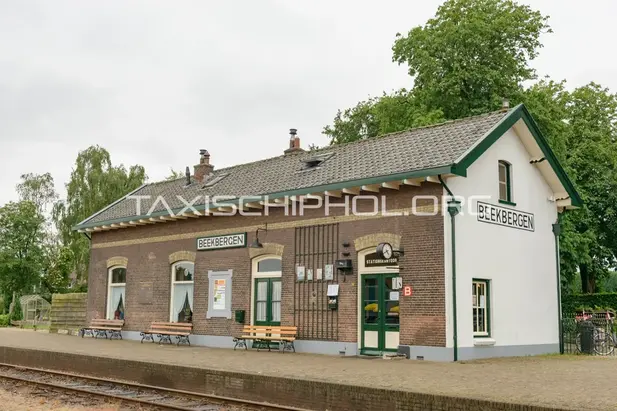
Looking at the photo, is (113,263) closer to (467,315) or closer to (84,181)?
(467,315)

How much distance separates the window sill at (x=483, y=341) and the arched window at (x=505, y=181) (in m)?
3.62

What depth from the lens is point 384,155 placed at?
17078mm

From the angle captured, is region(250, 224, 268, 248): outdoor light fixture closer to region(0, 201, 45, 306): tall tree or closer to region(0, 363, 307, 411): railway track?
region(0, 363, 307, 411): railway track

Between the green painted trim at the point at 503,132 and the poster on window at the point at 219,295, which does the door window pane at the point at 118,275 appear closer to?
the poster on window at the point at 219,295

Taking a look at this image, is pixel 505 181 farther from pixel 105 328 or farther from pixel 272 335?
pixel 105 328

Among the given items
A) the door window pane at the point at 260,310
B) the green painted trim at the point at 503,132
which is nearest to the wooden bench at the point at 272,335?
the door window pane at the point at 260,310

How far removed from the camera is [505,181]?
16875 millimetres

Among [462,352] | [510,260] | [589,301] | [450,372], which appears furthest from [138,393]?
[589,301]

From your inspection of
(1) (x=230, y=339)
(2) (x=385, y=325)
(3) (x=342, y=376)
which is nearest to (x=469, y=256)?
(2) (x=385, y=325)

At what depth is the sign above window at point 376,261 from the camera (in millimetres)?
15203

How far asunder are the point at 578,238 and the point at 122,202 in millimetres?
19486

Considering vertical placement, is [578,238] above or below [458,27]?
below

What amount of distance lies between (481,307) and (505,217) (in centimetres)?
246

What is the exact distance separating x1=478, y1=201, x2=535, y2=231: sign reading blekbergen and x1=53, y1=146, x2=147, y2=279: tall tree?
94.8 feet
